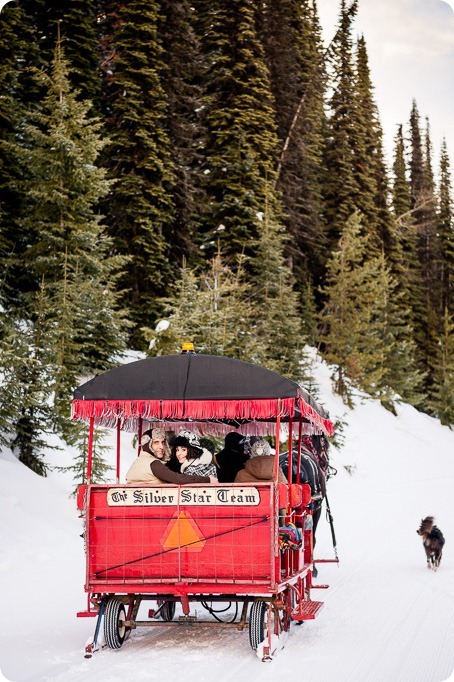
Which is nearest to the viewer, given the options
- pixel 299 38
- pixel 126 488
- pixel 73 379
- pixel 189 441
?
pixel 126 488

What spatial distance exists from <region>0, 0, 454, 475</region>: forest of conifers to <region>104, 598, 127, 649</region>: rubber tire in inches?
256

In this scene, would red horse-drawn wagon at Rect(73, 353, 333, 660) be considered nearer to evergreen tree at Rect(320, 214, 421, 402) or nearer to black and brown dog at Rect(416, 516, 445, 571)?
black and brown dog at Rect(416, 516, 445, 571)

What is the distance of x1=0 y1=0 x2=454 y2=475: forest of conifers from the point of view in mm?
19172

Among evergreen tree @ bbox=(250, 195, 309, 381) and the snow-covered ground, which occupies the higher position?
evergreen tree @ bbox=(250, 195, 309, 381)

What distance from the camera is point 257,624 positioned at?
7242 mm

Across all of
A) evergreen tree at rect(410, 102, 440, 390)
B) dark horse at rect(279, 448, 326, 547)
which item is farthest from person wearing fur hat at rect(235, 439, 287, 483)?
evergreen tree at rect(410, 102, 440, 390)

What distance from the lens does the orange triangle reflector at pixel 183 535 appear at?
7387mm

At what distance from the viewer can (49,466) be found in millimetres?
15859

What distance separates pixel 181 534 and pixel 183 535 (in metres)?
0.02

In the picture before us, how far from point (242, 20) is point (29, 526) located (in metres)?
A: 26.9

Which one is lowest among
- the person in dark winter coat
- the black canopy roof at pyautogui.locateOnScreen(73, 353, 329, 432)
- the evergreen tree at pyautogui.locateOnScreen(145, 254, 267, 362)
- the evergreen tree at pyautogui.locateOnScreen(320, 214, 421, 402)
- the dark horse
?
the dark horse

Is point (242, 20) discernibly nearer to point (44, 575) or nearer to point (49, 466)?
point (49, 466)

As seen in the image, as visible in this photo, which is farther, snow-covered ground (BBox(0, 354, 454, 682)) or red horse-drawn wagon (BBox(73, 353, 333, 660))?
red horse-drawn wagon (BBox(73, 353, 333, 660))

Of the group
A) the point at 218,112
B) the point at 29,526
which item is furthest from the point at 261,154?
the point at 29,526
